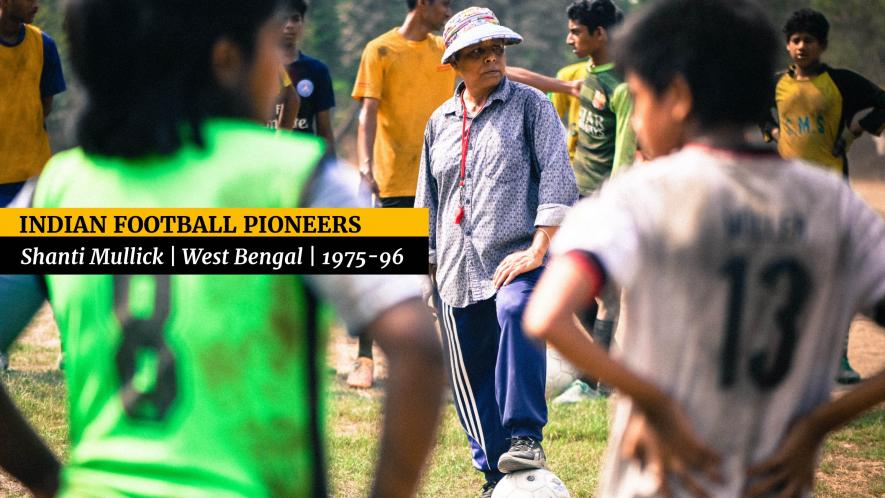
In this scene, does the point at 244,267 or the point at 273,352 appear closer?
the point at 273,352

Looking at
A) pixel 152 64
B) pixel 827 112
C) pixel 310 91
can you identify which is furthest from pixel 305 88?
pixel 152 64

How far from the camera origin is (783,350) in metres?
2.16

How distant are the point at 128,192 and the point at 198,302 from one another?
215mm

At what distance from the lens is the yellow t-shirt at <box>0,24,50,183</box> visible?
7273 mm

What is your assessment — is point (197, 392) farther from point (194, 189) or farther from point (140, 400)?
point (194, 189)

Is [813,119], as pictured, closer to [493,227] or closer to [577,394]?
[577,394]

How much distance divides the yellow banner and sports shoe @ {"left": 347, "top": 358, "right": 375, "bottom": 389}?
5.57 metres

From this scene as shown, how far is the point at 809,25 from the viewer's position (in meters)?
7.89

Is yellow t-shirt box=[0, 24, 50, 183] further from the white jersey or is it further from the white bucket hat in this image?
the white jersey

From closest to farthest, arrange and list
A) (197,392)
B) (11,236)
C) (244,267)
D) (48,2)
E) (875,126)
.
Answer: (197,392) < (244,267) < (11,236) < (875,126) < (48,2)

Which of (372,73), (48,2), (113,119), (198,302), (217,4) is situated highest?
(48,2)

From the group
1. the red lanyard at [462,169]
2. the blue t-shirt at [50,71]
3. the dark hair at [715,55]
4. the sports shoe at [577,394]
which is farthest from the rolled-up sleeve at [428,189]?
the blue t-shirt at [50,71]

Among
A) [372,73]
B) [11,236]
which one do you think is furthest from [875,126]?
[11,236]

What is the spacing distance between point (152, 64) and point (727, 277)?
1.05m
